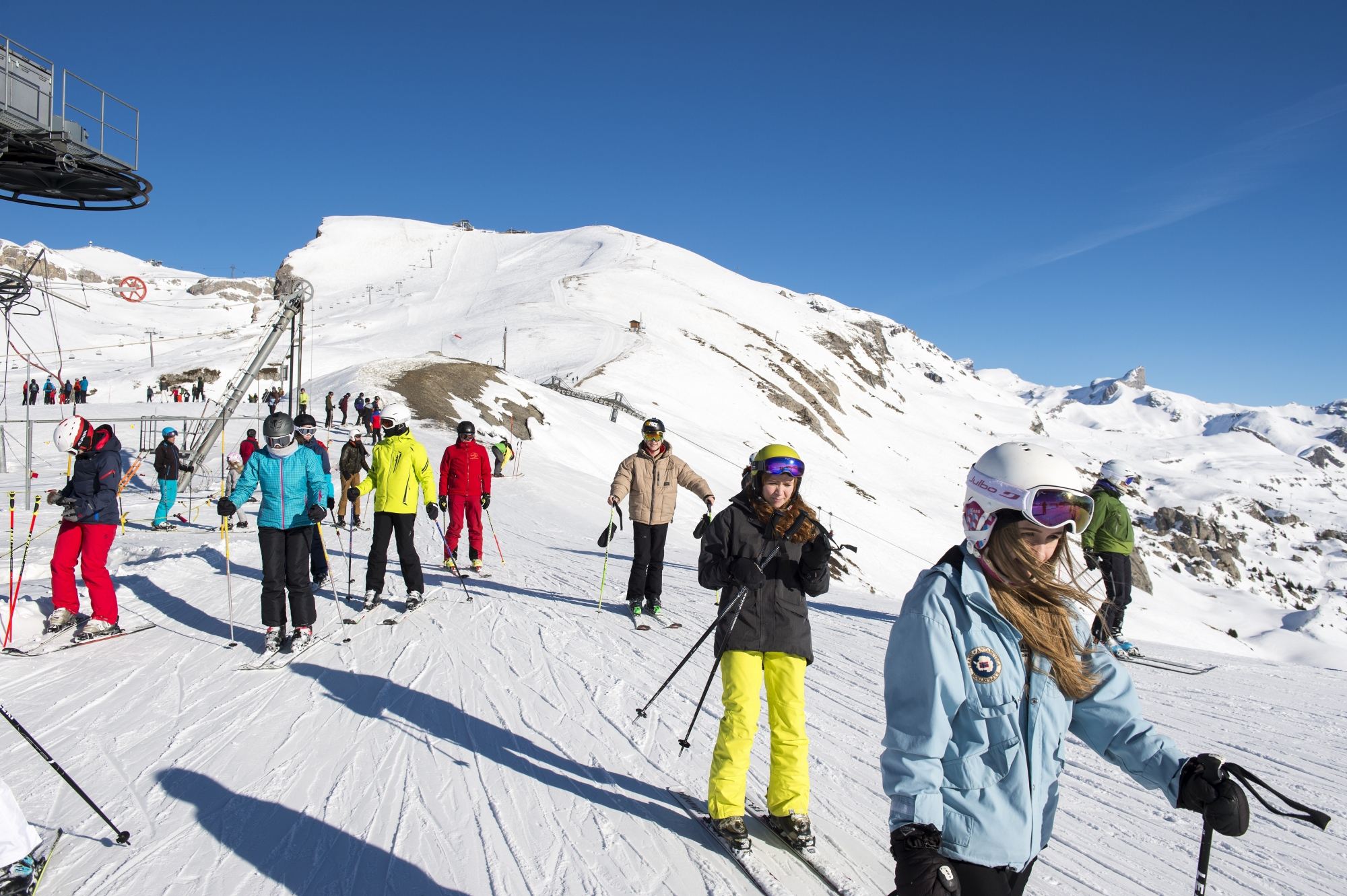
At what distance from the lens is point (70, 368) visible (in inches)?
1832

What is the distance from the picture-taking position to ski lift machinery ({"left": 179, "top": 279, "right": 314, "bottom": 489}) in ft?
66.1

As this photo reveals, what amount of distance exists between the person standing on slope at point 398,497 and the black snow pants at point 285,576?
1182 millimetres

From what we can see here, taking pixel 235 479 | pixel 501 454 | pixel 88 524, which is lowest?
pixel 235 479

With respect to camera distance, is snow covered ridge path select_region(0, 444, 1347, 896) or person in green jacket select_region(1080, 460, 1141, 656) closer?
snow covered ridge path select_region(0, 444, 1347, 896)

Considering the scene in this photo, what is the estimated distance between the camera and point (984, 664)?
205 cm

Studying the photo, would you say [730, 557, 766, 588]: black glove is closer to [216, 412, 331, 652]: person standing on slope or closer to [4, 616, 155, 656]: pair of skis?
[216, 412, 331, 652]: person standing on slope

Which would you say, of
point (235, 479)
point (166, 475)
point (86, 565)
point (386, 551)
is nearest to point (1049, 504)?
point (386, 551)

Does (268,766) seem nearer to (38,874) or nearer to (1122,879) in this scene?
(38,874)

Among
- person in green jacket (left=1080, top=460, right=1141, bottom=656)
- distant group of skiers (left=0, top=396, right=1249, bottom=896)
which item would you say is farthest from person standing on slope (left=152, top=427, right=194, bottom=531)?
person in green jacket (left=1080, top=460, right=1141, bottom=656)

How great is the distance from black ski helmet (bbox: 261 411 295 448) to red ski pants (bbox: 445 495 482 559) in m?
3.79

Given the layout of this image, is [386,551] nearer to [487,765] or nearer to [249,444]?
[487,765]

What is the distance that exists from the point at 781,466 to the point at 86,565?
6.91 metres

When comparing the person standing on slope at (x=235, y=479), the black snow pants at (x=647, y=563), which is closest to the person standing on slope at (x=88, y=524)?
the person standing on slope at (x=235, y=479)

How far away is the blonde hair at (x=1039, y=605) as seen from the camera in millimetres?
2092
